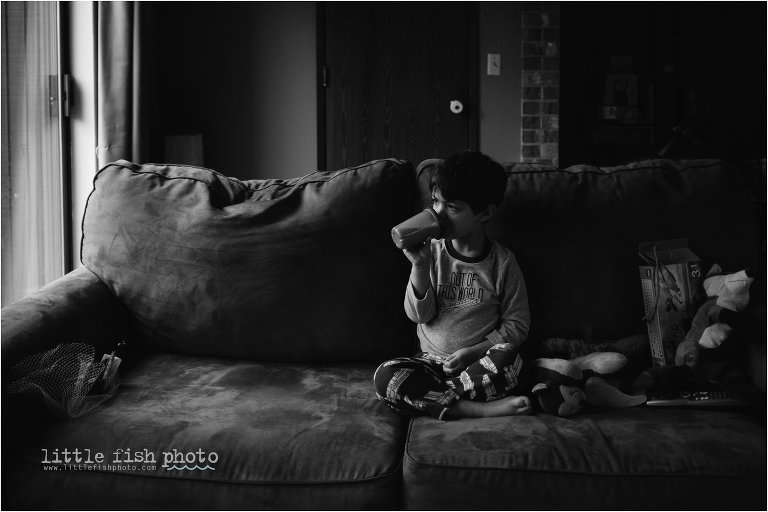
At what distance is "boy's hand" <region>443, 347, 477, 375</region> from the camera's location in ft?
5.15

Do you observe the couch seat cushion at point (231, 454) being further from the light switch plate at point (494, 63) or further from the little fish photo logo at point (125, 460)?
the light switch plate at point (494, 63)

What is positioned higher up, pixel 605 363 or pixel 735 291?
pixel 735 291

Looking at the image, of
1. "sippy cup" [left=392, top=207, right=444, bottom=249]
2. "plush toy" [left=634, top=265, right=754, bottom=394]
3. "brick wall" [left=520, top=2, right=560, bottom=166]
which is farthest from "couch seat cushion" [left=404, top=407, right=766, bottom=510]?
"brick wall" [left=520, top=2, right=560, bottom=166]

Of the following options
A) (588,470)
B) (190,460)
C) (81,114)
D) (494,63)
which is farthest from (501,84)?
(190,460)

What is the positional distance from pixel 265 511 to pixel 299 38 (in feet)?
11.1

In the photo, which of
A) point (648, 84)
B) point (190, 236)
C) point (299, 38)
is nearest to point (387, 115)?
point (299, 38)

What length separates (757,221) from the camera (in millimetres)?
1790

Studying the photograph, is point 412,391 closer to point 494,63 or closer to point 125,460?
point 125,460

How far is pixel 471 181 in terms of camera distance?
1.62m

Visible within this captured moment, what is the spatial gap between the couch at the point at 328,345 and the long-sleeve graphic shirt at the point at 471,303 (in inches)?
3.6

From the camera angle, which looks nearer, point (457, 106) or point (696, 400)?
point (696, 400)

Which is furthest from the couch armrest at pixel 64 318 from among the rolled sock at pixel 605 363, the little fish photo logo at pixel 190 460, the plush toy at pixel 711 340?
the plush toy at pixel 711 340

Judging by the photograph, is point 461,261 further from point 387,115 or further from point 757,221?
point 387,115

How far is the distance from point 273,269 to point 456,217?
48 cm
